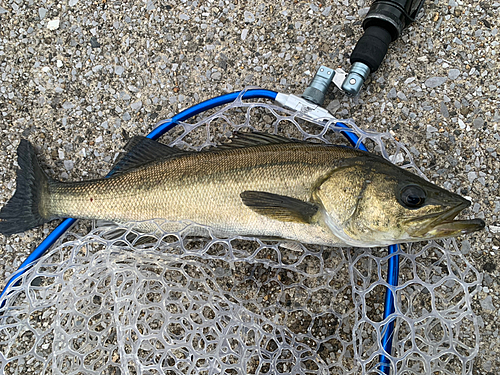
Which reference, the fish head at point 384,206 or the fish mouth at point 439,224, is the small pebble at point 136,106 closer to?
the fish head at point 384,206

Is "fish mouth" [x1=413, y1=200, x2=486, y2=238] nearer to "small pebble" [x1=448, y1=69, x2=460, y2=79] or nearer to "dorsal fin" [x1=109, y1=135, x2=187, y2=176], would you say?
"small pebble" [x1=448, y1=69, x2=460, y2=79]

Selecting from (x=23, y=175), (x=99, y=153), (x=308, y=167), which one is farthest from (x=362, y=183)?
(x=23, y=175)

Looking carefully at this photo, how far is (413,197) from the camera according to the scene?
1.81 m

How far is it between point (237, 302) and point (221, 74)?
63.8 inches

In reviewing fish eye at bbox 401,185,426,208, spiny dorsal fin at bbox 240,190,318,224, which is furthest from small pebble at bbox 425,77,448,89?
spiny dorsal fin at bbox 240,190,318,224

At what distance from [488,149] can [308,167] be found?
1.37m

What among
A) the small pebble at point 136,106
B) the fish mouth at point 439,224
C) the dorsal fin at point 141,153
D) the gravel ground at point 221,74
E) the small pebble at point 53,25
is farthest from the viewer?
the small pebble at point 53,25

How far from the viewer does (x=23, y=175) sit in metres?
2.29

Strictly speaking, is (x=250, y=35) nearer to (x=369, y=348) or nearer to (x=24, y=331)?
(x=369, y=348)

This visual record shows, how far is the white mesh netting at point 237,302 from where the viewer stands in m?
2.06

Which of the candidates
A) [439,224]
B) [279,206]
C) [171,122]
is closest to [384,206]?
[439,224]

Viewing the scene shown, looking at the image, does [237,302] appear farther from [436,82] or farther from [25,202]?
[436,82]

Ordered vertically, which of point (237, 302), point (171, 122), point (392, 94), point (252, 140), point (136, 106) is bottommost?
point (237, 302)

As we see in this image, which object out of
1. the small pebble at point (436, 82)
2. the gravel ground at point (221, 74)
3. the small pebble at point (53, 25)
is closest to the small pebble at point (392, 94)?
the gravel ground at point (221, 74)
